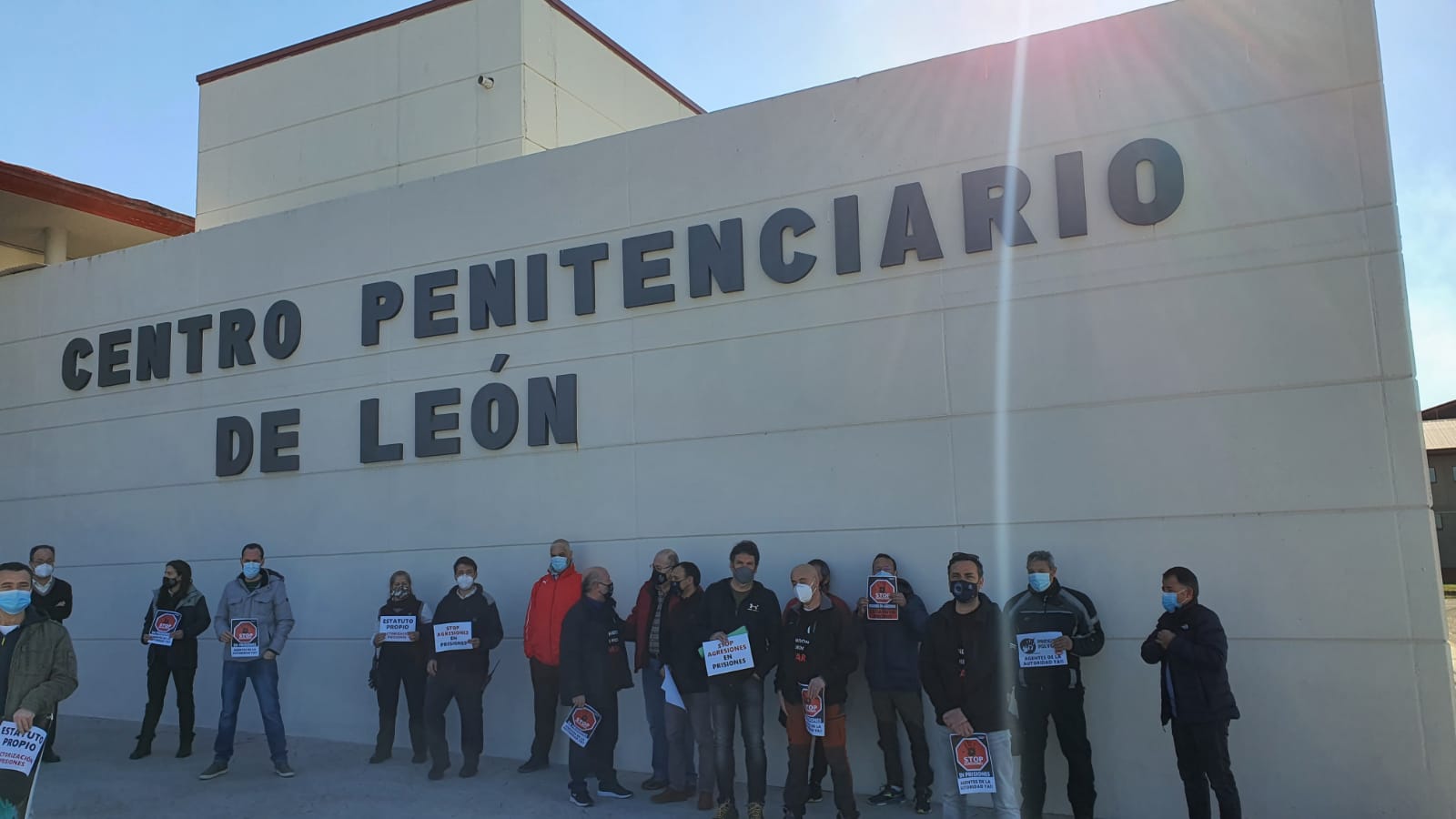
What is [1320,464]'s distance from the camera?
744 centimetres

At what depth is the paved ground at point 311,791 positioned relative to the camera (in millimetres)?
8227

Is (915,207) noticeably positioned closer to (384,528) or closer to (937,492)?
(937,492)

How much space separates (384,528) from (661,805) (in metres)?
4.53

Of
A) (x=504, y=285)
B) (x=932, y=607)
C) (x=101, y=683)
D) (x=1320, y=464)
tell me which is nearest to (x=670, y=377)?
(x=504, y=285)

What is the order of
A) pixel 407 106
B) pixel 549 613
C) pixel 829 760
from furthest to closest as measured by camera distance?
1. pixel 407 106
2. pixel 549 613
3. pixel 829 760

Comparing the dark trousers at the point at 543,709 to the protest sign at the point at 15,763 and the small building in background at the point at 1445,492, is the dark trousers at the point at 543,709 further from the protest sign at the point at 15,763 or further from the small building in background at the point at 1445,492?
the small building in background at the point at 1445,492

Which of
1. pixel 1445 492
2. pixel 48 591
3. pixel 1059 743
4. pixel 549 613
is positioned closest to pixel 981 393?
pixel 1059 743

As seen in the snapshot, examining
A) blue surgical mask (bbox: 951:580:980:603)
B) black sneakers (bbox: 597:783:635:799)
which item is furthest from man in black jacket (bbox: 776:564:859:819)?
black sneakers (bbox: 597:783:635:799)

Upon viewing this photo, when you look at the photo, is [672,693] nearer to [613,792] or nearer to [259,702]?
[613,792]

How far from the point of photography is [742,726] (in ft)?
25.6

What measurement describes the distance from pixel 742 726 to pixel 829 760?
699 mm

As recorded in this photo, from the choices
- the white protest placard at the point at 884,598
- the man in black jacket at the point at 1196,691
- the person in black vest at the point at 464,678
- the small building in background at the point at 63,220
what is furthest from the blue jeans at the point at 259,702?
the small building in background at the point at 63,220

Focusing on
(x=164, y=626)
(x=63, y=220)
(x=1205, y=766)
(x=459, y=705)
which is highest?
(x=63, y=220)

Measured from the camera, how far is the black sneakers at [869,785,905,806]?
26.8 feet
